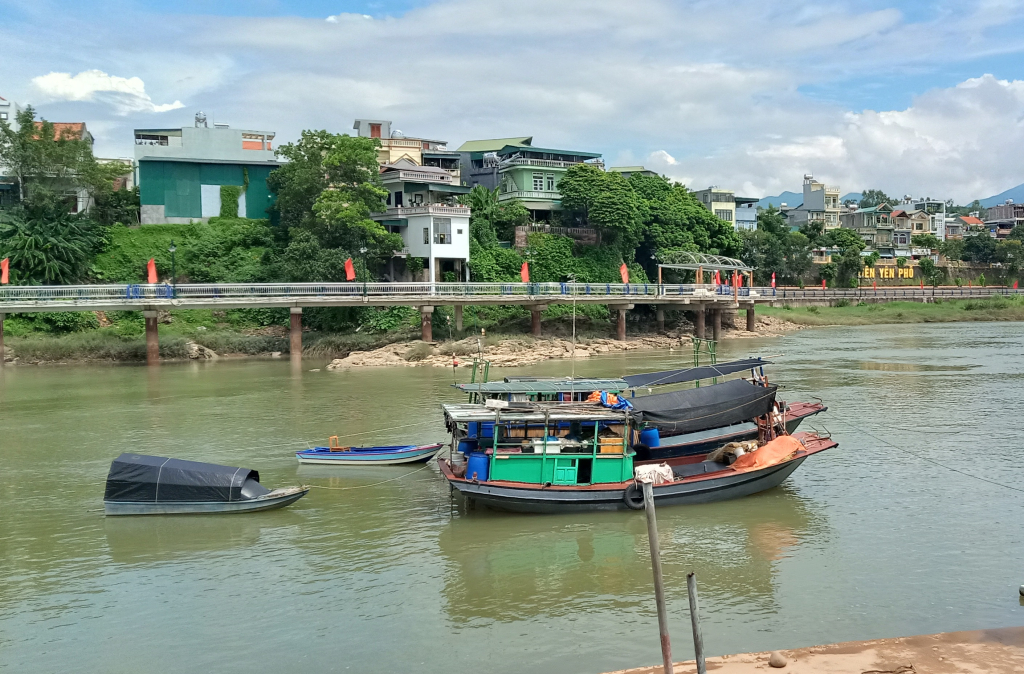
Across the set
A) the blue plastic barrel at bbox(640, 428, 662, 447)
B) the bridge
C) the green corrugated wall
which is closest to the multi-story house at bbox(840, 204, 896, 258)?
the bridge

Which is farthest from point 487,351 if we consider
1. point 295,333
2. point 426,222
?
point 426,222

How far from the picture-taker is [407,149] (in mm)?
74000

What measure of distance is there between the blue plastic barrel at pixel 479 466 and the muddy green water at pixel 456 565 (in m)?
0.95

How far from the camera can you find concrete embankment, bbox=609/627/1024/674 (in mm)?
11203

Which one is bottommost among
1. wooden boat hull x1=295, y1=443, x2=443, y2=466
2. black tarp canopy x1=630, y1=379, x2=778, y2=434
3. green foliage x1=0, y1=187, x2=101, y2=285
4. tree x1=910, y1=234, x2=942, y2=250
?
wooden boat hull x1=295, y1=443, x2=443, y2=466

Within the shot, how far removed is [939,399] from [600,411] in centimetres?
1978

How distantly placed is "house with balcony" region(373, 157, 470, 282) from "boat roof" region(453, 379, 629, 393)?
1457 inches

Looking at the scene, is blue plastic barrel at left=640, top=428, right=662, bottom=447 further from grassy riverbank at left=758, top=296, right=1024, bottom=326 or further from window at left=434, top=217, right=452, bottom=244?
grassy riverbank at left=758, top=296, right=1024, bottom=326

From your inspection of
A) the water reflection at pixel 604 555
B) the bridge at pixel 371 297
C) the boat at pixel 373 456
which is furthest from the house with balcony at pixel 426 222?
the water reflection at pixel 604 555

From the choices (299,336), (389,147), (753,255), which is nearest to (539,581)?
(299,336)

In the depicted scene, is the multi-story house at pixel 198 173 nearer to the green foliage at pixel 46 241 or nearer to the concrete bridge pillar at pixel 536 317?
the green foliage at pixel 46 241

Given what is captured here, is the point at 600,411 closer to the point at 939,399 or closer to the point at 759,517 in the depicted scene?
the point at 759,517

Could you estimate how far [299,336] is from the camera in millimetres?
47531

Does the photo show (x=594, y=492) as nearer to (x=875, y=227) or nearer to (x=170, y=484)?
(x=170, y=484)
